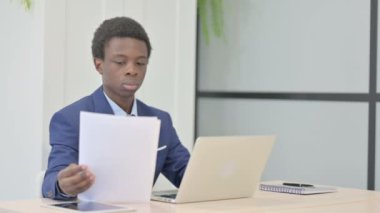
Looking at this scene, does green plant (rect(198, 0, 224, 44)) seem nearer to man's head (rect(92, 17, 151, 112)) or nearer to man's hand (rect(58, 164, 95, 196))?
man's head (rect(92, 17, 151, 112))

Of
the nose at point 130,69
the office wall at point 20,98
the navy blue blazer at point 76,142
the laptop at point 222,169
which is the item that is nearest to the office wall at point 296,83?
the office wall at point 20,98

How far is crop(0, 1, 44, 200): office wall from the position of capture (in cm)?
338

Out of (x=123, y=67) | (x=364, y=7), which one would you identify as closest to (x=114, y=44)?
(x=123, y=67)

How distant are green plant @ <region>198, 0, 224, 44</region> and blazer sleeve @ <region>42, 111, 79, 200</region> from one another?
1907 millimetres

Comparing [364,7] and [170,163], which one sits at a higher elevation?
[364,7]

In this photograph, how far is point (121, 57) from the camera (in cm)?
234

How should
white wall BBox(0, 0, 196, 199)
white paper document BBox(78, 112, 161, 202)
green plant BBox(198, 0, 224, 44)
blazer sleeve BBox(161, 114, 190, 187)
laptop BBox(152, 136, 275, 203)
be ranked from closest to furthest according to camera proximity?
white paper document BBox(78, 112, 161, 202)
laptop BBox(152, 136, 275, 203)
blazer sleeve BBox(161, 114, 190, 187)
white wall BBox(0, 0, 196, 199)
green plant BBox(198, 0, 224, 44)

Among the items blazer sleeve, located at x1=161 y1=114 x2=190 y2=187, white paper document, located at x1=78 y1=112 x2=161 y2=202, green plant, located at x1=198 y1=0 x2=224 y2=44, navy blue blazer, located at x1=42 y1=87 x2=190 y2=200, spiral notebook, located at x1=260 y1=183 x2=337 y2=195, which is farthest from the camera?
green plant, located at x1=198 y1=0 x2=224 y2=44

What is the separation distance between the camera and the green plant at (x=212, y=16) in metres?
4.07

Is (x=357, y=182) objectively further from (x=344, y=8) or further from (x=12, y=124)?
(x=12, y=124)

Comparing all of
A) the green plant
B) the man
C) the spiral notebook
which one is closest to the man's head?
the man

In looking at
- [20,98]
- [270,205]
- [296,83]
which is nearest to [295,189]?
[270,205]

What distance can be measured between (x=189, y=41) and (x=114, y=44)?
1.64 m

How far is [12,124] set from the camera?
3.55 m
